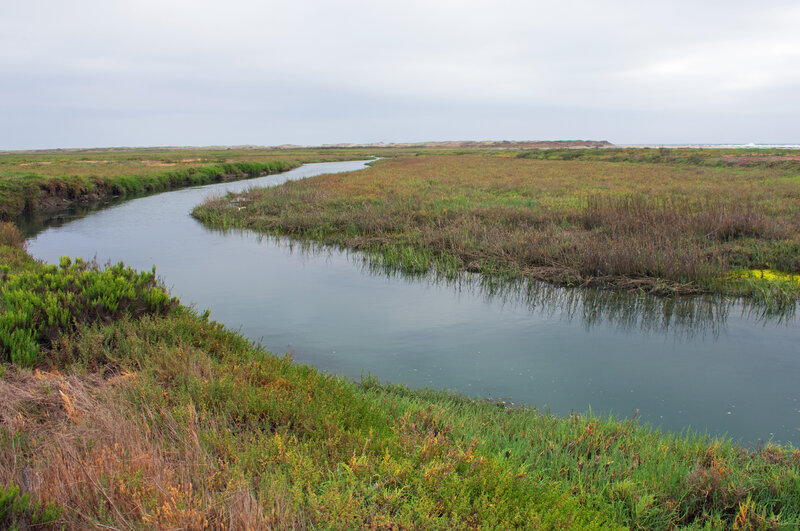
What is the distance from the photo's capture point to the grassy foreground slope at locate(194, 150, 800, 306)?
11781 mm

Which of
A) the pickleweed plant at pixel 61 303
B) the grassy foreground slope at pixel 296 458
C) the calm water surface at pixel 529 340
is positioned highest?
the pickleweed plant at pixel 61 303

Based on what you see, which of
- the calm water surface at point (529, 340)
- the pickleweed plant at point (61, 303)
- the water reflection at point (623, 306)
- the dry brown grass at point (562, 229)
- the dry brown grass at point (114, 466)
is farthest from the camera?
the dry brown grass at point (562, 229)

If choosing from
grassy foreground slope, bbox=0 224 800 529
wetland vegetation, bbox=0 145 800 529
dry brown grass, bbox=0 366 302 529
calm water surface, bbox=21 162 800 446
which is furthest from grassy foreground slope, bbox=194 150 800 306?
dry brown grass, bbox=0 366 302 529

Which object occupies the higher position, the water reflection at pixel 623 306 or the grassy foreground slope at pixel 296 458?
the grassy foreground slope at pixel 296 458

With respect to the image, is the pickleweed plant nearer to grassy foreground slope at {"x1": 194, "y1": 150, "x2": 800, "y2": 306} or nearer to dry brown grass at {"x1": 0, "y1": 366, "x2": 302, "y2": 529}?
dry brown grass at {"x1": 0, "y1": 366, "x2": 302, "y2": 529}

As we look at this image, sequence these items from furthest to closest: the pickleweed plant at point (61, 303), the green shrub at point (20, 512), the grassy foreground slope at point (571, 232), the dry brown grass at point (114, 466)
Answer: the grassy foreground slope at point (571, 232) → the pickleweed plant at point (61, 303) → the dry brown grass at point (114, 466) → the green shrub at point (20, 512)

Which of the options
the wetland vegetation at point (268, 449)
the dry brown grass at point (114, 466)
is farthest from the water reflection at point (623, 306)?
the dry brown grass at point (114, 466)

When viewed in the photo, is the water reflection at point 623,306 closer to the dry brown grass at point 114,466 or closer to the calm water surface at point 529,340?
the calm water surface at point 529,340

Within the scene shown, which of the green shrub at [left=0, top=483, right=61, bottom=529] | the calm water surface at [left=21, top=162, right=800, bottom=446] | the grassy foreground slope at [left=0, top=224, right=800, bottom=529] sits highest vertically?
the green shrub at [left=0, top=483, right=61, bottom=529]

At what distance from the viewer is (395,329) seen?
9.95 meters

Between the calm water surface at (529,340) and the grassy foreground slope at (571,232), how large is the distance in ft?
3.17

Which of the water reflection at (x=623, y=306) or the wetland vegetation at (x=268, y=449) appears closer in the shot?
the wetland vegetation at (x=268, y=449)

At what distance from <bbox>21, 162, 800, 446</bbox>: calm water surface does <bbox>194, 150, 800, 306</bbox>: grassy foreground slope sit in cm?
97

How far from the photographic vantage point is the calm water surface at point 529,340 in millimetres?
6879
